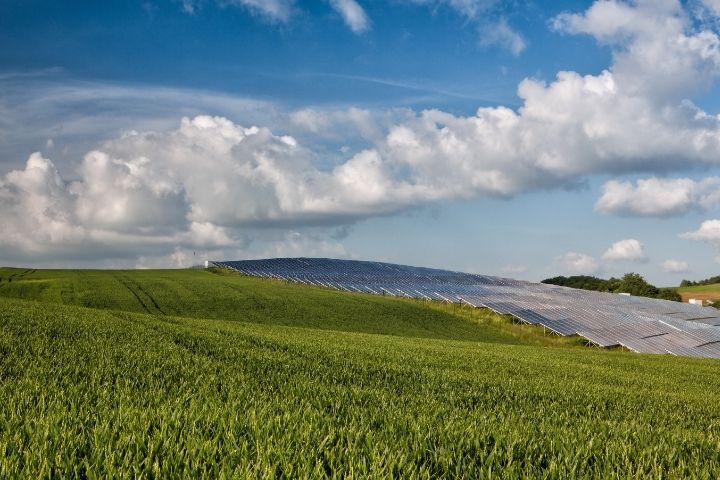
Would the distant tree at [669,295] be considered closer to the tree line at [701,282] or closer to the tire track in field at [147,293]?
the tree line at [701,282]

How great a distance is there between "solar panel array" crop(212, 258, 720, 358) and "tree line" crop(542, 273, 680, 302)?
4590 cm

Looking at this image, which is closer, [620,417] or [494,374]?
[620,417]

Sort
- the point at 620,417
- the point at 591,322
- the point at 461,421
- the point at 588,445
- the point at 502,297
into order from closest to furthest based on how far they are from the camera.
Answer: the point at 588,445 → the point at 461,421 → the point at 620,417 → the point at 591,322 → the point at 502,297

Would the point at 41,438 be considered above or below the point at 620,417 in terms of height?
above

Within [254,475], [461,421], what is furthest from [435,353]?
[254,475]

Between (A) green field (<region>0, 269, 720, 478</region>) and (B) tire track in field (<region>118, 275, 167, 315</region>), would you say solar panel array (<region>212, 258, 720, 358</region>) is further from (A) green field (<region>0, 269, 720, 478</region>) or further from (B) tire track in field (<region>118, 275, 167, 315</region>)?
(A) green field (<region>0, 269, 720, 478</region>)

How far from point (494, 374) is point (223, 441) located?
12093 millimetres

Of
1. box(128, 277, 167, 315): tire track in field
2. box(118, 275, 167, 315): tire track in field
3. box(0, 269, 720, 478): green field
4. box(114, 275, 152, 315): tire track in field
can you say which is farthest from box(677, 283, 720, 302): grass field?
box(0, 269, 720, 478): green field

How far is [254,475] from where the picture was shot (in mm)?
4449

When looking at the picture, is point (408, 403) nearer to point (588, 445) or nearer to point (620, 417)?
point (588, 445)

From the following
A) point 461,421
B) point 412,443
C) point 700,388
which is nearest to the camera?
point 412,443

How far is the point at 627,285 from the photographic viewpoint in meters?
136

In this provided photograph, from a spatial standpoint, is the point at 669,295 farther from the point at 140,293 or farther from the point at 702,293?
the point at 140,293

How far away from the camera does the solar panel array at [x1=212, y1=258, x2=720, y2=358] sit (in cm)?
5209
